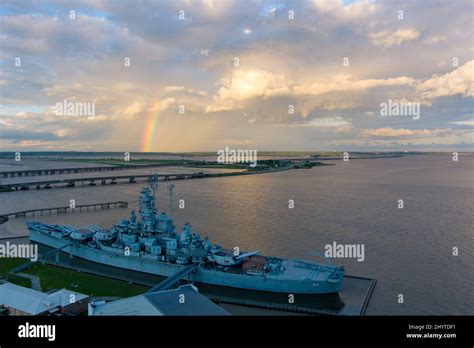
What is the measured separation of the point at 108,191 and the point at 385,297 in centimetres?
6465

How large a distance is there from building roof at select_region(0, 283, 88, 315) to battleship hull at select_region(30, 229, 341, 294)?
821 centimetres

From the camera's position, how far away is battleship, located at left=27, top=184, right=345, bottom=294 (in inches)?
932

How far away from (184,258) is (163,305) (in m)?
11.5

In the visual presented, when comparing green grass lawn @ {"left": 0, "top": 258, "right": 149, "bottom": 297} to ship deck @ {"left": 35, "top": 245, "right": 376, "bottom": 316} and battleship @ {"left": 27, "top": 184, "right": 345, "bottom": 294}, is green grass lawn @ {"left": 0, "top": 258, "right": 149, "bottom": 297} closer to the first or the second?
ship deck @ {"left": 35, "top": 245, "right": 376, "bottom": 316}

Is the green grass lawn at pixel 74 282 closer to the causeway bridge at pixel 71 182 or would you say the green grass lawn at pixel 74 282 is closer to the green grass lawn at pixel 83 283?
the green grass lawn at pixel 83 283

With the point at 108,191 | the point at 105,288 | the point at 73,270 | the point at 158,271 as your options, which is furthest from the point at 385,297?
the point at 108,191

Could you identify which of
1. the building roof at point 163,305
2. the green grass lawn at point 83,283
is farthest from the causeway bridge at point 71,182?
the building roof at point 163,305

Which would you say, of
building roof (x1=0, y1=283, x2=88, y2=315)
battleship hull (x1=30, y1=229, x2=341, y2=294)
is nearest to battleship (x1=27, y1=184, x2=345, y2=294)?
battleship hull (x1=30, y1=229, x2=341, y2=294)

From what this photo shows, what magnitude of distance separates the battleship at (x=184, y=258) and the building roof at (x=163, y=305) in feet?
26.0

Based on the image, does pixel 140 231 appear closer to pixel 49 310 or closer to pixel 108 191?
pixel 49 310

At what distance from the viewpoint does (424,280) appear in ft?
82.8

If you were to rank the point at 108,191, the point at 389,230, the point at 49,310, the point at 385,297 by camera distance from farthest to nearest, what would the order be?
the point at 108,191 < the point at 389,230 < the point at 385,297 < the point at 49,310

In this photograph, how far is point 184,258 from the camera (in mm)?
26391

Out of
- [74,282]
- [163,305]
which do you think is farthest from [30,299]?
[163,305]
